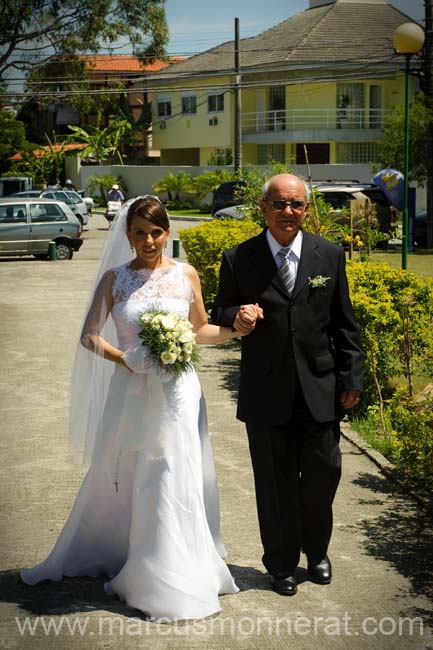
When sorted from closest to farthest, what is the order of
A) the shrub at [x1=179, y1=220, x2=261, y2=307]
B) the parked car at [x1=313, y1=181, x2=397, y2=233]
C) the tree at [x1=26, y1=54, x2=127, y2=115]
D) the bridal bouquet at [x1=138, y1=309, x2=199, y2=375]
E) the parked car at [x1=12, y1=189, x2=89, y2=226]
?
the bridal bouquet at [x1=138, y1=309, x2=199, y2=375]
the shrub at [x1=179, y1=220, x2=261, y2=307]
the parked car at [x1=313, y1=181, x2=397, y2=233]
the parked car at [x1=12, y1=189, x2=89, y2=226]
the tree at [x1=26, y1=54, x2=127, y2=115]

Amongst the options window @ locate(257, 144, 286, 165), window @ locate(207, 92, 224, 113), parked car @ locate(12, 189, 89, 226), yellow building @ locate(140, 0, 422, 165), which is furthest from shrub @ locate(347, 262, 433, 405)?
window @ locate(207, 92, 224, 113)

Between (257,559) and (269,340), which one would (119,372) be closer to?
(269,340)

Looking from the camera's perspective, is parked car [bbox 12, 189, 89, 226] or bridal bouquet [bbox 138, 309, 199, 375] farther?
parked car [bbox 12, 189, 89, 226]

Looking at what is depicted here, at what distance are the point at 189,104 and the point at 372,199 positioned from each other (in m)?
37.4

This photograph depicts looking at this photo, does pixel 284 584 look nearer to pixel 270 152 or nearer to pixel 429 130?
pixel 429 130

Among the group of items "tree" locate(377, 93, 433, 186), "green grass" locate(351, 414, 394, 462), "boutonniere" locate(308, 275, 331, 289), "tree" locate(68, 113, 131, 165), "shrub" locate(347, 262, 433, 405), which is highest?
"tree" locate(68, 113, 131, 165)

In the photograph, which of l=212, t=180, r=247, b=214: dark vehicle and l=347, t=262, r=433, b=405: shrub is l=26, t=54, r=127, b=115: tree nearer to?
l=212, t=180, r=247, b=214: dark vehicle

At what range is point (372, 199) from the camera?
101 feet

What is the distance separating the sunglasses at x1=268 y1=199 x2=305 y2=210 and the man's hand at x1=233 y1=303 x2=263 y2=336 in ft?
1.69

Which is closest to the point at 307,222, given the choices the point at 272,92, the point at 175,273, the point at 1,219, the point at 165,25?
the point at 175,273

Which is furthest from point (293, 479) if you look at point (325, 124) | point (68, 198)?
point (325, 124)

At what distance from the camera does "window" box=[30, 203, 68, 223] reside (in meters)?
28.6

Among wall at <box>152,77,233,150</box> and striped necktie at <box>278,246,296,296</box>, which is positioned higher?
wall at <box>152,77,233,150</box>

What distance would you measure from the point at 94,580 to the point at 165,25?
154ft
